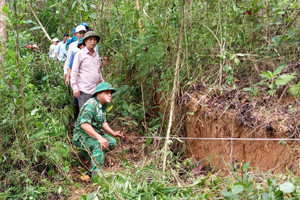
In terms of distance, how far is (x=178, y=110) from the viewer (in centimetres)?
609

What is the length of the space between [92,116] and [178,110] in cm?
155

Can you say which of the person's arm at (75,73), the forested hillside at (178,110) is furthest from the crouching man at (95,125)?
the person's arm at (75,73)

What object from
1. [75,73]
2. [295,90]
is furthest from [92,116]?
[295,90]

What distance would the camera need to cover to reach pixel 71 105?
6.56 meters

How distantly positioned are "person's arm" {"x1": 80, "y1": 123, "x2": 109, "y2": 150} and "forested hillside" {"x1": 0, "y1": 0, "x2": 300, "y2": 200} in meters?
0.37

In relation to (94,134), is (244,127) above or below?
below

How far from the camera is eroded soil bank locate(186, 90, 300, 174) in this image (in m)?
4.34

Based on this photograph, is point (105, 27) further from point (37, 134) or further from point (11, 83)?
point (37, 134)

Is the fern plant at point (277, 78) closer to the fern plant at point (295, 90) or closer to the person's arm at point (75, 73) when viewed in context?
the fern plant at point (295, 90)

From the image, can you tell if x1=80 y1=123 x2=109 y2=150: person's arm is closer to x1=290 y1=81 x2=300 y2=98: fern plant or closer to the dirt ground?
the dirt ground

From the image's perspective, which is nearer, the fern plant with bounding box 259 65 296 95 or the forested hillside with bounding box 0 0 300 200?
the forested hillside with bounding box 0 0 300 200

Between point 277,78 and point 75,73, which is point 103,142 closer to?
point 75,73

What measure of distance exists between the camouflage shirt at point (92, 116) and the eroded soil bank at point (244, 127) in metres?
1.33

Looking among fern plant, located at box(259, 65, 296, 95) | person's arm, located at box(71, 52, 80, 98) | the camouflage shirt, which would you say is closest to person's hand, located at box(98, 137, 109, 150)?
the camouflage shirt
